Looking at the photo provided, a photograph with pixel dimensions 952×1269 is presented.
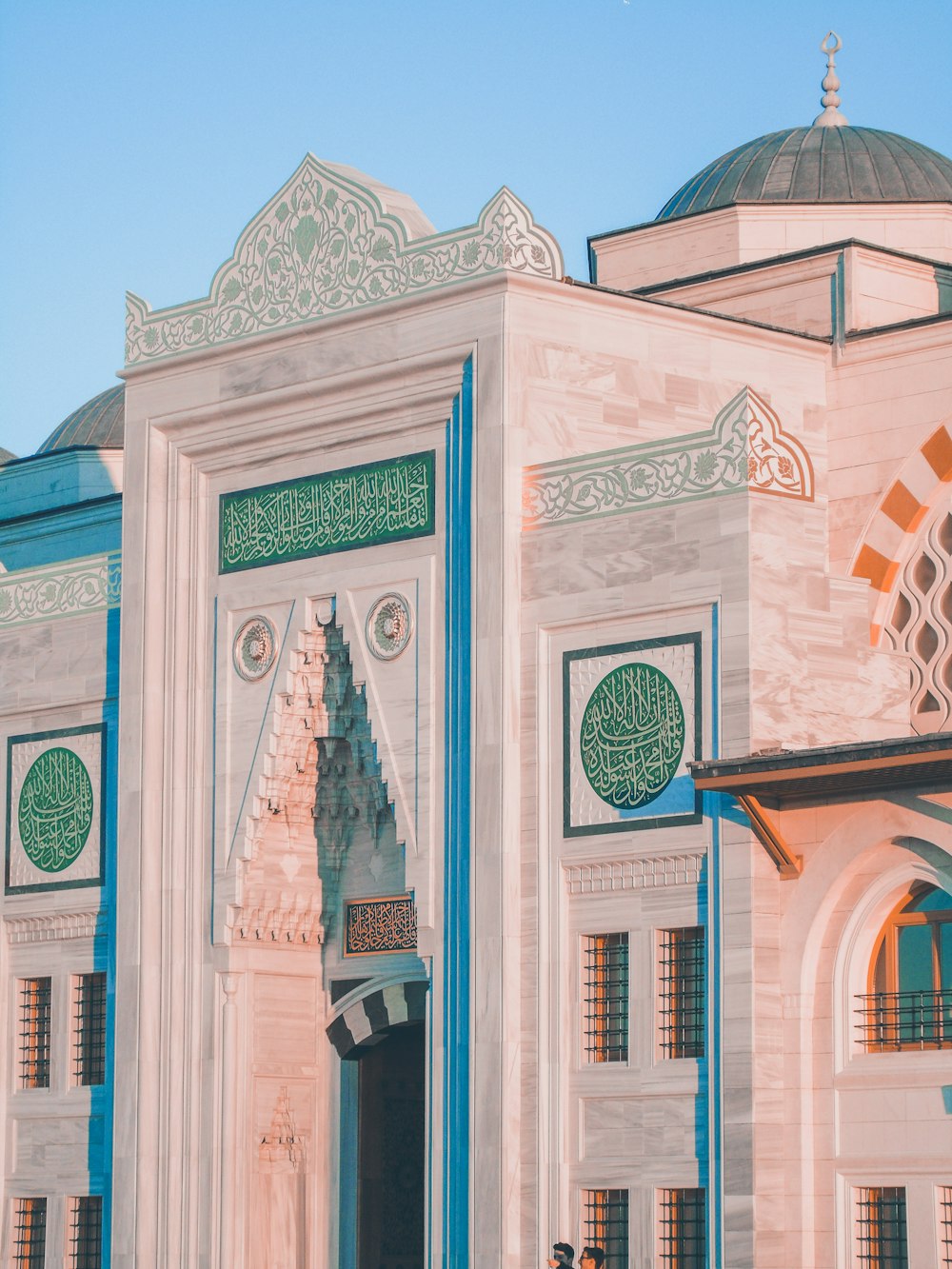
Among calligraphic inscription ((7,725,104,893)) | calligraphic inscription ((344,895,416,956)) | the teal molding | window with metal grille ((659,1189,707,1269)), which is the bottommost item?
window with metal grille ((659,1189,707,1269))

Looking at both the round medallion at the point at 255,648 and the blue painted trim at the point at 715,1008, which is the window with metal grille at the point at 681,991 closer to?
the blue painted trim at the point at 715,1008

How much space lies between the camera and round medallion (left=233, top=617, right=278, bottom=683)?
16.8m

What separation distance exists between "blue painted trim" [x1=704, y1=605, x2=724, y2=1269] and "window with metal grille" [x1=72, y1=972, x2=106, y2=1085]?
5037 millimetres

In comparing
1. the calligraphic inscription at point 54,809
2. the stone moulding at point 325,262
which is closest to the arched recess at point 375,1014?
the calligraphic inscription at point 54,809

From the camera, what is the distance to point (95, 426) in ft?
80.2

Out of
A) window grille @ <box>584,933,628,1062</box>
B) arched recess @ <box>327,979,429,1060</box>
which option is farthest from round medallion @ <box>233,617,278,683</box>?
window grille @ <box>584,933,628,1062</box>

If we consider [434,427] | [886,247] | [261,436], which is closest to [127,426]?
[261,436]

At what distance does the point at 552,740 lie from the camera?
50.1ft

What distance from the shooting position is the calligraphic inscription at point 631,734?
14.6m

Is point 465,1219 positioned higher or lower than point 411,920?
lower

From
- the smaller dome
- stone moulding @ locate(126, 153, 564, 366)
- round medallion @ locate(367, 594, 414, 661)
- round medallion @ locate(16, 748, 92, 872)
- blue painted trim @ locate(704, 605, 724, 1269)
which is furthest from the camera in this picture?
the smaller dome

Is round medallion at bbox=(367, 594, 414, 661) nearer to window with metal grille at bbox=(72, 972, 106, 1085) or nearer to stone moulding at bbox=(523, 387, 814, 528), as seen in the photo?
stone moulding at bbox=(523, 387, 814, 528)

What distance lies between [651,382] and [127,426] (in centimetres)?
368

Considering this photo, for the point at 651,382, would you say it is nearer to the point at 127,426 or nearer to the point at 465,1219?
the point at 127,426
